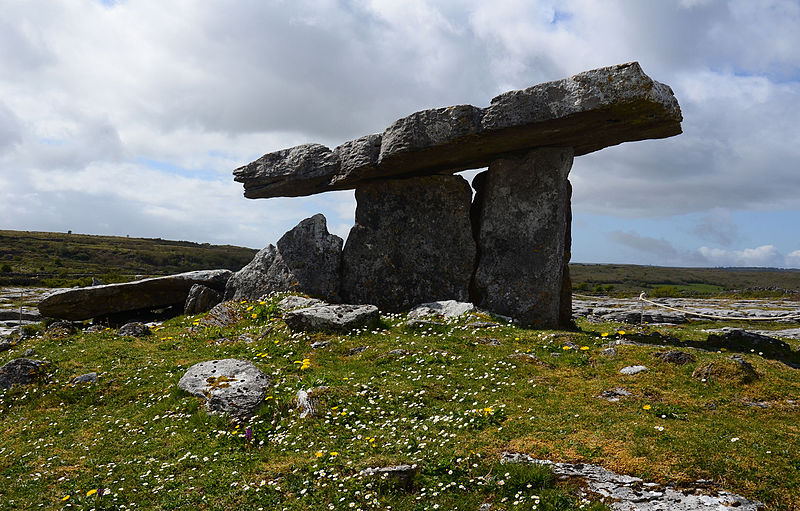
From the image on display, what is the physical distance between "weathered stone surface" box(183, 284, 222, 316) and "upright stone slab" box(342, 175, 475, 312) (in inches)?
255

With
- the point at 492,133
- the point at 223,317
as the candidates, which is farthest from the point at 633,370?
the point at 223,317

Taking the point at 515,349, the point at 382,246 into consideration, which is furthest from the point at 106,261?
the point at 515,349

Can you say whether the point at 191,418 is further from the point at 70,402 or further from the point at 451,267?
the point at 451,267

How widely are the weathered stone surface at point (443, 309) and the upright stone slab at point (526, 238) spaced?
150 centimetres

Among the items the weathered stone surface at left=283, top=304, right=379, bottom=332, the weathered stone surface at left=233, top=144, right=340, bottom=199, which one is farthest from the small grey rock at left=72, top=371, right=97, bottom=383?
the weathered stone surface at left=233, top=144, right=340, bottom=199

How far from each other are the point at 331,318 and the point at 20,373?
8.63 meters

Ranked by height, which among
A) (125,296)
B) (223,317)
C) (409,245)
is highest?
(409,245)

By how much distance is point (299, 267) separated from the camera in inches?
878

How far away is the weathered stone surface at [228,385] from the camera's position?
11516 millimetres

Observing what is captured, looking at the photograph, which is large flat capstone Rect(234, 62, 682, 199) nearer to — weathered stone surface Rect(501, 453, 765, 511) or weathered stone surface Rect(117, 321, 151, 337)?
weathered stone surface Rect(117, 321, 151, 337)

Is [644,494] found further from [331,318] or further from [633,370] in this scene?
[331,318]

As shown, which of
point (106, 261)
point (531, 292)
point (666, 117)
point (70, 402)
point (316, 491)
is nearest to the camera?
point (316, 491)

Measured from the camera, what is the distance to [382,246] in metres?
21.8

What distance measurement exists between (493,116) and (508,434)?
11532mm
